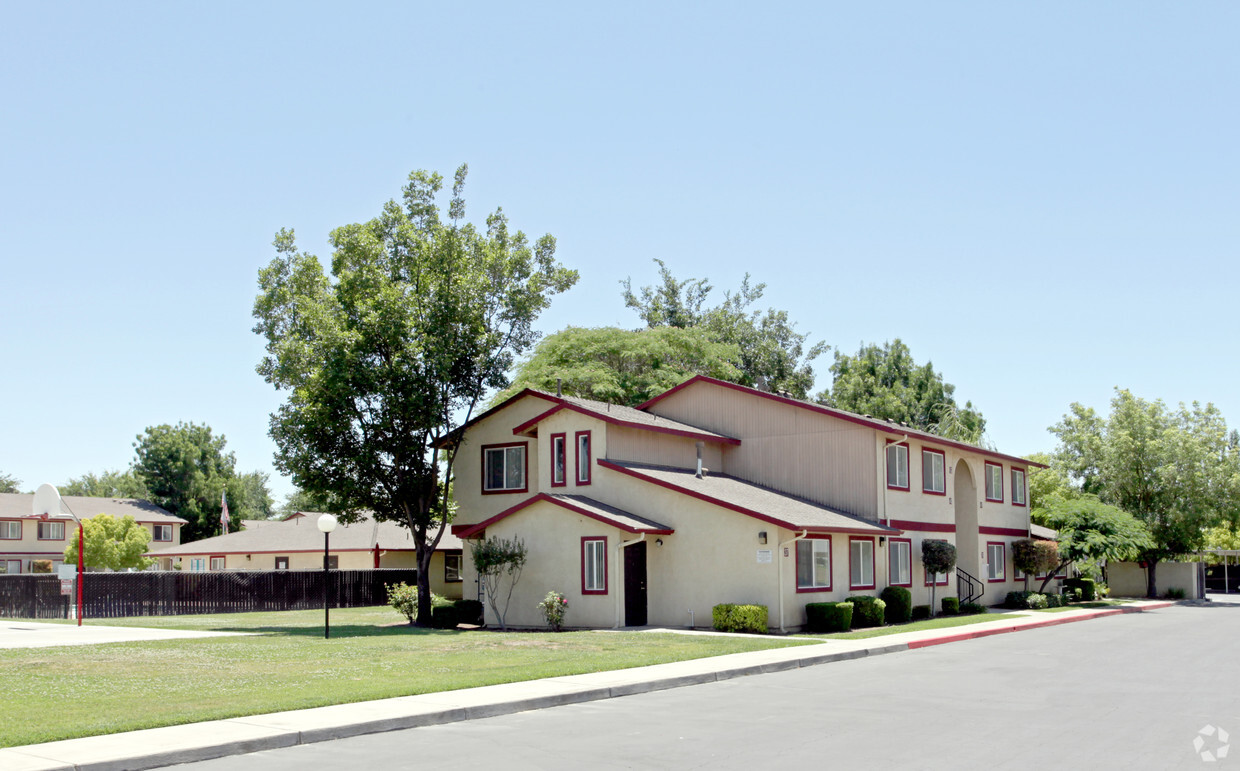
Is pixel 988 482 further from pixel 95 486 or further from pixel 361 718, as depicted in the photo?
pixel 95 486

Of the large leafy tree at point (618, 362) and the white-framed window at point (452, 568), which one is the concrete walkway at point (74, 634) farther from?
the large leafy tree at point (618, 362)

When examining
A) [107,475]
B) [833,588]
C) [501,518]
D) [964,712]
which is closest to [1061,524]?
[833,588]

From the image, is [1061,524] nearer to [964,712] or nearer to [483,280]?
[483,280]

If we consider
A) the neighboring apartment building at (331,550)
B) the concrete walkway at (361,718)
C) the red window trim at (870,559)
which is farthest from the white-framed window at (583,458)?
the neighboring apartment building at (331,550)

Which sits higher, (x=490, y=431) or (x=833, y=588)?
(x=490, y=431)

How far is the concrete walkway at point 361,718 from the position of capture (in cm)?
1099

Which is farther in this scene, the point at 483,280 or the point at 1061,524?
the point at 1061,524

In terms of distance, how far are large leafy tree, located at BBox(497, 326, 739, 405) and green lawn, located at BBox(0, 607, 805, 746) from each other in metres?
25.4

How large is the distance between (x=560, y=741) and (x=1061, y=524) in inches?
1472

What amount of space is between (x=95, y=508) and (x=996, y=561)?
5969cm

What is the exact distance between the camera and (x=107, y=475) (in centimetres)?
12694

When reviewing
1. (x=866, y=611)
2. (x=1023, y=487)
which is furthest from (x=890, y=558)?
(x=1023, y=487)

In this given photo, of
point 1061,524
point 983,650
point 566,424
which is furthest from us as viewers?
point 1061,524

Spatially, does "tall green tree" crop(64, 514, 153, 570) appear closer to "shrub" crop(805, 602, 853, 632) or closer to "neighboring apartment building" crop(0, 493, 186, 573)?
A: "neighboring apartment building" crop(0, 493, 186, 573)
